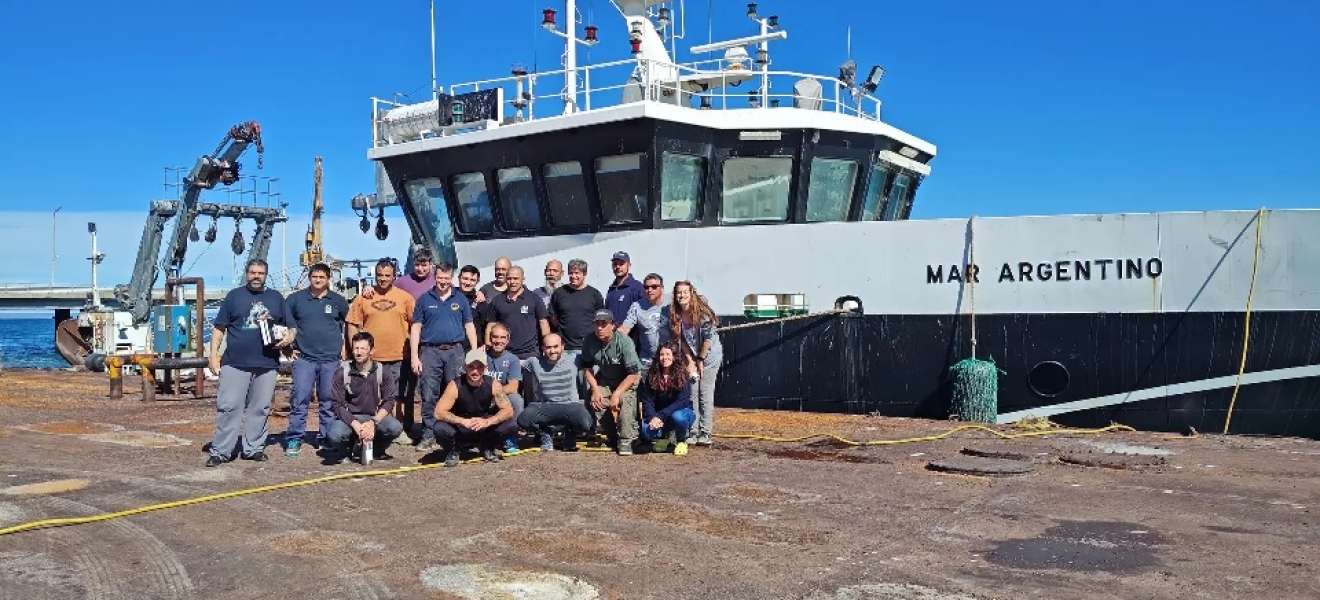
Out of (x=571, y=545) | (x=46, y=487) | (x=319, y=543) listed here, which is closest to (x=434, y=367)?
(x=46, y=487)

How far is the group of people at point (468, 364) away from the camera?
8.00m

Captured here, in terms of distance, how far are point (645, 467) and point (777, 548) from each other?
268cm

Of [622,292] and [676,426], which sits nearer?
[676,426]

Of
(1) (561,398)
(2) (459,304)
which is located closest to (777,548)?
(1) (561,398)

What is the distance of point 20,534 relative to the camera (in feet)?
17.9

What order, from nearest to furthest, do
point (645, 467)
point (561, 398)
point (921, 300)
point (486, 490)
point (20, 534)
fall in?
point (20, 534), point (486, 490), point (645, 467), point (561, 398), point (921, 300)

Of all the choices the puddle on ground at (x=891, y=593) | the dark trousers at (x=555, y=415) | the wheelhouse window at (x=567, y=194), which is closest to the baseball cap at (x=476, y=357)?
the dark trousers at (x=555, y=415)

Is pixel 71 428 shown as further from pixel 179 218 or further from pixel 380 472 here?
pixel 179 218

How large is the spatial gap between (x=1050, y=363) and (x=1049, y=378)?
5.8 inches

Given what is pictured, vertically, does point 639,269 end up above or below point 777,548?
above

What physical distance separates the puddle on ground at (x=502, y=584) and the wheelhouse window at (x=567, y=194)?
7734 mm

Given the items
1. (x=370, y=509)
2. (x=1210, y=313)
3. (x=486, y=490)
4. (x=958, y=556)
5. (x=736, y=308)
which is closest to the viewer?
(x=958, y=556)

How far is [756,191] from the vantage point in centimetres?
1212

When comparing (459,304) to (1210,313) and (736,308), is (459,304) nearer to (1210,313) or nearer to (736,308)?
(736,308)
